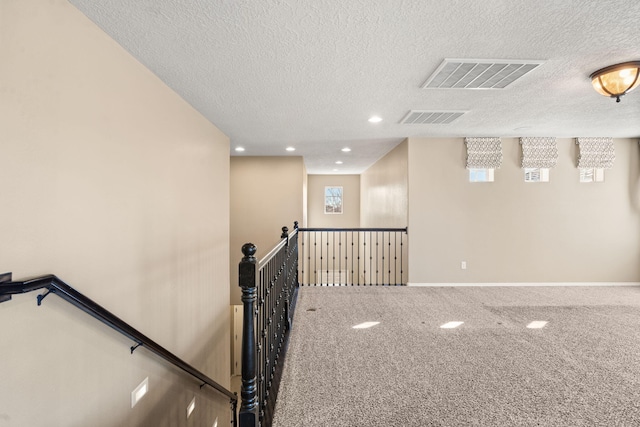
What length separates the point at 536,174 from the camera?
519cm

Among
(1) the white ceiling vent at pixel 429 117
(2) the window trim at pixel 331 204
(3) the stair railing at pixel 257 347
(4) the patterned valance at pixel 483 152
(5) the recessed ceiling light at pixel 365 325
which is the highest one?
(1) the white ceiling vent at pixel 429 117

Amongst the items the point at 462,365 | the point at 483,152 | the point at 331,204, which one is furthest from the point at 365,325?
the point at 331,204

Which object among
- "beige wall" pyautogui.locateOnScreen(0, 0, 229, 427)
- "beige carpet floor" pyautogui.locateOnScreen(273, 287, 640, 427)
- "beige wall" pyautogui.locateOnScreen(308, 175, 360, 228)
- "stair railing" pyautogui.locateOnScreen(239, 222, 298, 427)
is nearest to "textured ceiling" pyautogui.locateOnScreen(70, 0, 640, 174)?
"beige wall" pyautogui.locateOnScreen(0, 0, 229, 427)

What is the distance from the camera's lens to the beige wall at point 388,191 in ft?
17.8

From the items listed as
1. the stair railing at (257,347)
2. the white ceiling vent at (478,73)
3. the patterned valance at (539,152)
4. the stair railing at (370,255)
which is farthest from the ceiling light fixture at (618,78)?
the stair railing at (257,347)

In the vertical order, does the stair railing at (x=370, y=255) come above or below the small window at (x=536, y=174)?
below

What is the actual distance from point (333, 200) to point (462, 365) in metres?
8.62

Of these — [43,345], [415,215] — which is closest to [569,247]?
[415,215]

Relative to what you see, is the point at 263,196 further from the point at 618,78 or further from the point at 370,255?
the point at 618,78

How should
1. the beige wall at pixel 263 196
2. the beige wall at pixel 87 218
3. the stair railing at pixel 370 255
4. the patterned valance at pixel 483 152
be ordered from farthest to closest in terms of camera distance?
the beige wall at pixel 263 196 < the stair railing at pixel 370 255 < the patterned valance at pixel 483 152 < the beige wall at pixel 87 218

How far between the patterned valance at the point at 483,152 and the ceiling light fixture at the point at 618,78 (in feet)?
7.99

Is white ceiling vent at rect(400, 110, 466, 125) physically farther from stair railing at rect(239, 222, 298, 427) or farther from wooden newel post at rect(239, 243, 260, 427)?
wooden newel post at rect(239, 243, 260, 427)

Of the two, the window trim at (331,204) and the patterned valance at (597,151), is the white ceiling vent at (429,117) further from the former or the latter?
the window trim at (331,204)

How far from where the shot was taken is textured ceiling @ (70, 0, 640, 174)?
1.82m
